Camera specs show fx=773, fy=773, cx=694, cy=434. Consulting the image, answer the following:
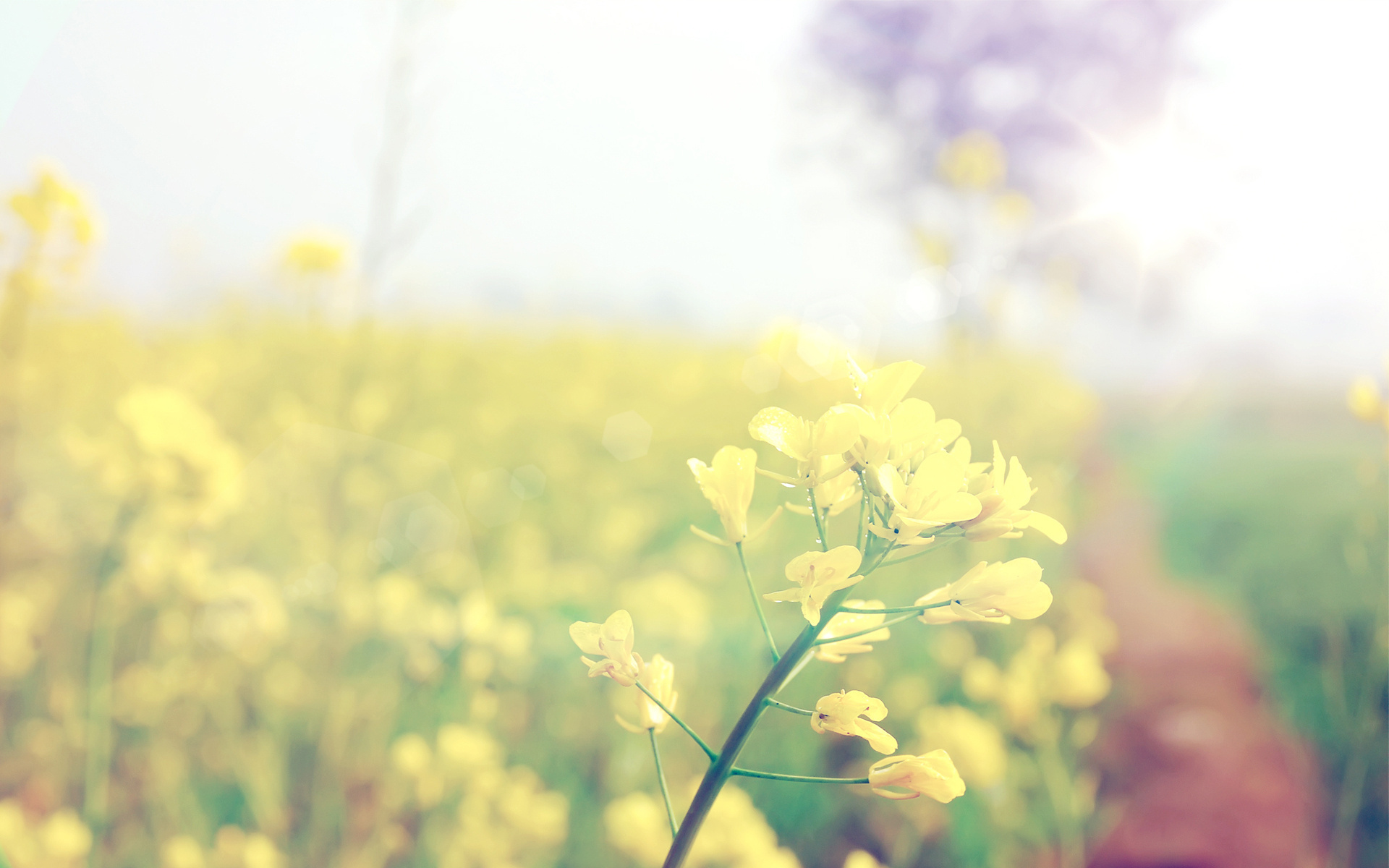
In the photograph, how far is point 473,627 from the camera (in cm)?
130

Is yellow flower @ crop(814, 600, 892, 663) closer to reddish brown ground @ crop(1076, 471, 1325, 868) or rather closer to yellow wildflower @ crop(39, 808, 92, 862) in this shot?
yellow wildflower @ crop(39, 808, 92, 862)

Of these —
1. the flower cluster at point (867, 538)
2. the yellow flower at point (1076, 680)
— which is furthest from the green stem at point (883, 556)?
the yellow flower at point (1076, 680)

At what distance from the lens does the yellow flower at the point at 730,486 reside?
1.03ft

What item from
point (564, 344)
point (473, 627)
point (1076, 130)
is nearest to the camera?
point (473, 627)

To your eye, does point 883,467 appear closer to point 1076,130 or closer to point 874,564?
point 874,564

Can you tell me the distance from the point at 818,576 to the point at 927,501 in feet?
0.17

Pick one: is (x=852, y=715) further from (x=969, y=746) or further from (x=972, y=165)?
(x=972, y=165)

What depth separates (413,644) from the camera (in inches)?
51.1

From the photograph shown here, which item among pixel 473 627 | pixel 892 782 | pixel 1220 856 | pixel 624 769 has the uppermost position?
pixel 892 782

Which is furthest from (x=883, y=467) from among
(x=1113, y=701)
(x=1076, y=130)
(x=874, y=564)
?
(x=1076, y=130)

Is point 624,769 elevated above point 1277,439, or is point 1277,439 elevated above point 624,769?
point 1277,439

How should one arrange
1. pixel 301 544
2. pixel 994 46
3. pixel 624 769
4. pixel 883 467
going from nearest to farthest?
pixel 883 467 → pixel 624 769 → pixel 301 544 → pixel 994 46

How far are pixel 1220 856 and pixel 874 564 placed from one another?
1577mm

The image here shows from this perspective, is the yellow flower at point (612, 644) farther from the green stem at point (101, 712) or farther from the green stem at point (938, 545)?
the green stem at point (101, 712)
